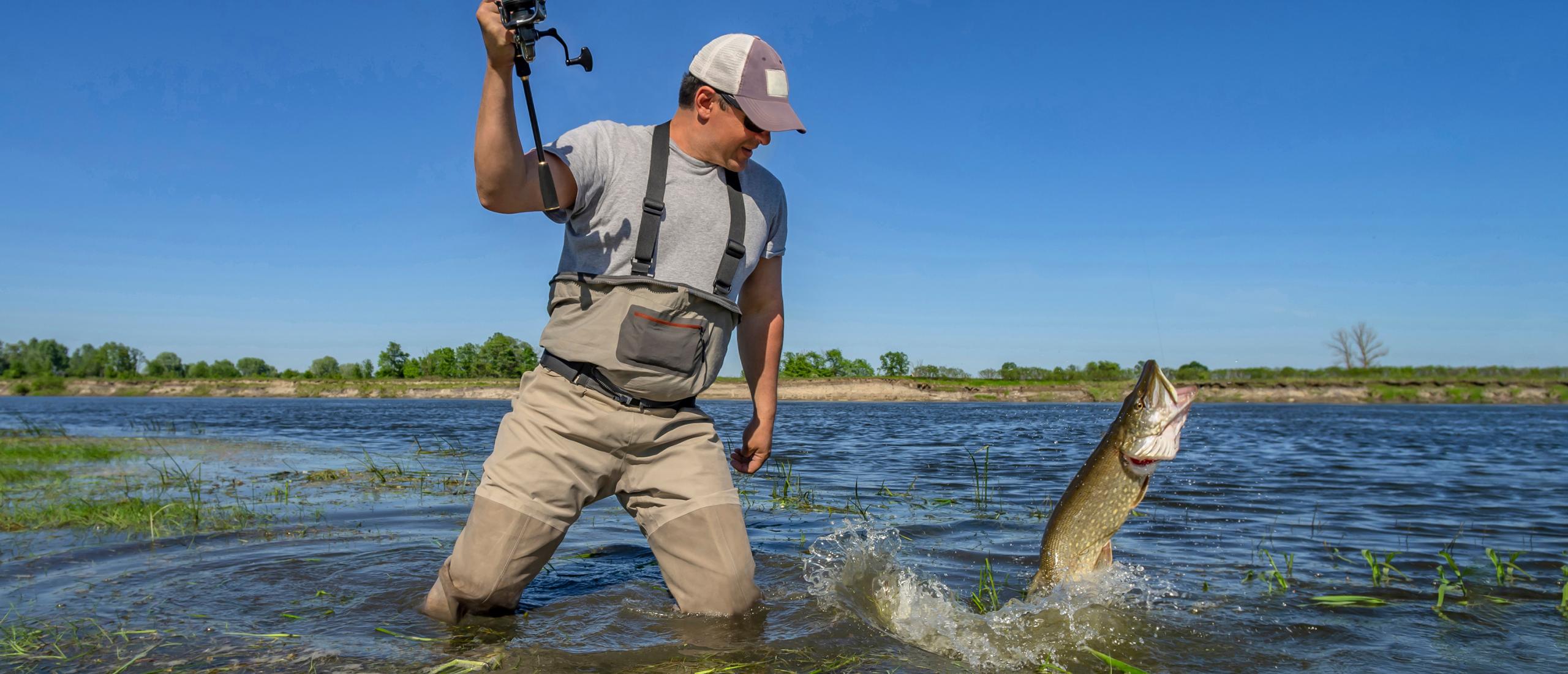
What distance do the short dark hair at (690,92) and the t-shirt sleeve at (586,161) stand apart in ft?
1.16

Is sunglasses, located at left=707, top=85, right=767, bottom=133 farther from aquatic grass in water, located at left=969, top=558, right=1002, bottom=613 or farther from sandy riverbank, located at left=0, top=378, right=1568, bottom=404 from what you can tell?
sandy riverbank, located at left=0, top=378, right=1568, bottom=404

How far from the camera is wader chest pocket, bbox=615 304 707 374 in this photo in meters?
3.21

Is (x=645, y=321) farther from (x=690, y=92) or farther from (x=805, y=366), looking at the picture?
(x=805, y=366)

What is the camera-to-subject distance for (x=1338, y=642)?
3625mm

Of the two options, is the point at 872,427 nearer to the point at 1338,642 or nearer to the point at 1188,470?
the point at 1188,470

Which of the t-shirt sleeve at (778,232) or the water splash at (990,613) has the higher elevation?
the t-shirt sleeve at (778,232)

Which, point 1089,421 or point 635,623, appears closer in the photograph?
point 635,623

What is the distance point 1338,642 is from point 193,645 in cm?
454

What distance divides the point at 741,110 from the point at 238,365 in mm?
125984

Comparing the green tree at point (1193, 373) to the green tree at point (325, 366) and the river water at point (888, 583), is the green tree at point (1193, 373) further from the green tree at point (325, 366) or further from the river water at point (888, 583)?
the green tree at point (325, 366)

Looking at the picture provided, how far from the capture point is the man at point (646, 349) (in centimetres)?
322

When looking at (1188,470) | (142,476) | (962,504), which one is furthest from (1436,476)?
(142,476)

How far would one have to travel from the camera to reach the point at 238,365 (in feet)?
357

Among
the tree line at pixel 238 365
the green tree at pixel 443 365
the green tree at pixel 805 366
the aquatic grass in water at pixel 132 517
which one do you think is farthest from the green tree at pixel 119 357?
the aquatic grass in water at pixel 132 517
